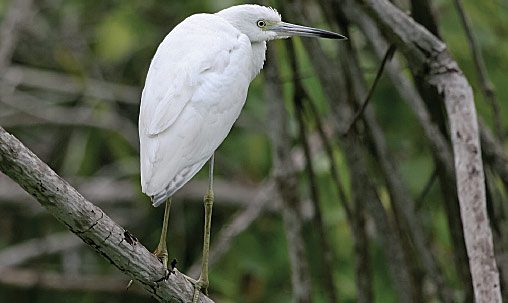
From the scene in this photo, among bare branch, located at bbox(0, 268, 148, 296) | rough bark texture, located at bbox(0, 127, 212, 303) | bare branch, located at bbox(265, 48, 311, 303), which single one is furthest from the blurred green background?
rough bark texture, located at bbox(0, 127, 212, 303)

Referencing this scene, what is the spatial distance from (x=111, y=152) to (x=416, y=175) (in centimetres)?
168

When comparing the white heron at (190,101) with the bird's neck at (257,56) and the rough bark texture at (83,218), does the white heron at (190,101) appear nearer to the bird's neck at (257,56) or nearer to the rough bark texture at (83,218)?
the bird's neck at (257,56)

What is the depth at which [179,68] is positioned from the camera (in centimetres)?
184

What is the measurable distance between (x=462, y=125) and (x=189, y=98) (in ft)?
1.69

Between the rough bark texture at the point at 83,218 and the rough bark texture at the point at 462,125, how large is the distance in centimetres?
51

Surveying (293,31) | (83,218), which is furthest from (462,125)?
(83,218)

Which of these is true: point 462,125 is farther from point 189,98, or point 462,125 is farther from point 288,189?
point 288,189

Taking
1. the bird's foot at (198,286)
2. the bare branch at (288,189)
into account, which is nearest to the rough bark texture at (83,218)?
the bird's foot at (198,286)

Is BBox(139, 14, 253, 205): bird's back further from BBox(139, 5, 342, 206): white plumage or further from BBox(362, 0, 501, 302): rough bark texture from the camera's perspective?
BBox(362, 0, 501, 302): rough bark texture

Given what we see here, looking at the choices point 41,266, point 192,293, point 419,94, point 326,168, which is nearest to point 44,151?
point 41,266

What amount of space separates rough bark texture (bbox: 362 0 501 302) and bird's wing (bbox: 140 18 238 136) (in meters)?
0.31

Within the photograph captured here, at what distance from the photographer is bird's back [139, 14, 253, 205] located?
1.75 m

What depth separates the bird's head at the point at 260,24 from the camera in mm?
2033

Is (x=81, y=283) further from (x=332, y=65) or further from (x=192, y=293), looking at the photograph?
(x=192, y=293)
